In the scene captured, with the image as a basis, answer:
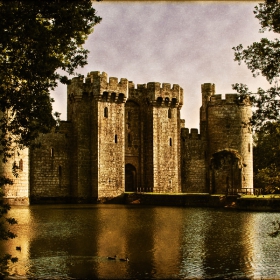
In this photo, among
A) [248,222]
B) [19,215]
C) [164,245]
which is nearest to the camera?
[164,245]

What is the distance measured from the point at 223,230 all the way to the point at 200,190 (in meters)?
26.9

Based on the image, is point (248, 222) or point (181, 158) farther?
point (181, 158)

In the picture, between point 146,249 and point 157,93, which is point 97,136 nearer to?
point 157,93

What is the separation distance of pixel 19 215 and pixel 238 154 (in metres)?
21.6

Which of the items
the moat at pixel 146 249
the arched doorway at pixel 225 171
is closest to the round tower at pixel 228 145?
the arched doorway at pixel 225 171

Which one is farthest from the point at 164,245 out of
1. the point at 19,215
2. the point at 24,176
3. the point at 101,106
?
the point at 101,106

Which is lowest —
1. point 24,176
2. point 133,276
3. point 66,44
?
point 133,276

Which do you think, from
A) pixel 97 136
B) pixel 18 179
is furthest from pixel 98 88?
pixel 18 179

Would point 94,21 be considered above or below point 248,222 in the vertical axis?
above

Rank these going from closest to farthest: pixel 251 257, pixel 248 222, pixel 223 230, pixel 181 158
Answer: pixel 251 257 → pixel 223 230 → pixel 248 222 → pixel 181 158

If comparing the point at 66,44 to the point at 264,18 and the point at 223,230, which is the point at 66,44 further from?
the point at 223,230

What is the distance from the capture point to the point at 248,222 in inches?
961

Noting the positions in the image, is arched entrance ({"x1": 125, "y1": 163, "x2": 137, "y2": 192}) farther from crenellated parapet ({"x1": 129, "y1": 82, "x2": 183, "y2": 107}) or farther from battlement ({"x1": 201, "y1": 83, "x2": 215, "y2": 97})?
battlement ({"x1": 201, "y1": 83, "x2": 215, "y2": 97})

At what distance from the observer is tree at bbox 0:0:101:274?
11281 millimetres
